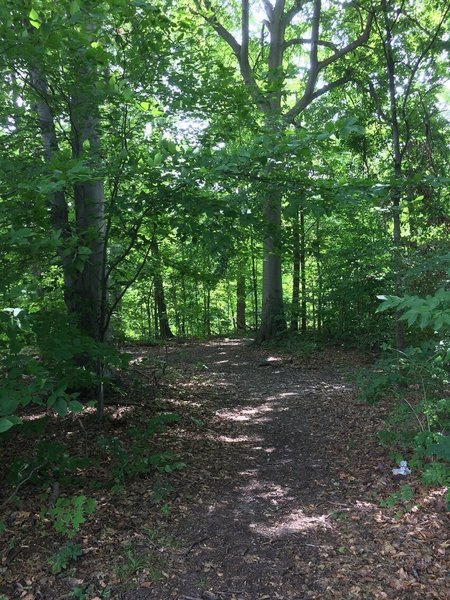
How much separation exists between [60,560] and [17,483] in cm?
87

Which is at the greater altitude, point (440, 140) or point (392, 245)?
point (440, 140)

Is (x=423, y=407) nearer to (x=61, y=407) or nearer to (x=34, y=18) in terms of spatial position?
(x=61, y=407)

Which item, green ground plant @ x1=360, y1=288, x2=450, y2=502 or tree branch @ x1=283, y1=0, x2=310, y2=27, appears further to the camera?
tree branch @ x1=283, y1=0, x2=310, y2=27

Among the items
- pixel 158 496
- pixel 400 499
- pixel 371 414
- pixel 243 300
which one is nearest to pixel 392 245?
pixel 371 414

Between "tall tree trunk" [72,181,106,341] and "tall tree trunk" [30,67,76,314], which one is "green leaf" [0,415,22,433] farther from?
"tall tree trunk" [72,181,106,341]

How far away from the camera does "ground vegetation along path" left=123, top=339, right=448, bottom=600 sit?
296 cm

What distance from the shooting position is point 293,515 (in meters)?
3.79

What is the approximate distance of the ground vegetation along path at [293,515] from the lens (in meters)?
2.96

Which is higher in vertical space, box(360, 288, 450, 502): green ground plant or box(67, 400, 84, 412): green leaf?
box(67, 400, 84, 412): green leaf

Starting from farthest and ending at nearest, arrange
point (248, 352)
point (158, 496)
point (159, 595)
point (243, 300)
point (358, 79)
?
point (243, 300), point (248, 352), point (358, 79), point (158, 496), point (159, 595)

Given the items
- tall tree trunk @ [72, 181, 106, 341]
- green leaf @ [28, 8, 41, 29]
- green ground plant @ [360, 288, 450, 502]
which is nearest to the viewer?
green leaf @ [28, 8, 41, 29]

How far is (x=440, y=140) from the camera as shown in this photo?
9.71 metres

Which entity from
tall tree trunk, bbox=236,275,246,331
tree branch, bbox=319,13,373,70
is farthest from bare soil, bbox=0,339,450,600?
tall tree trunk, bbox=236,275,246,331

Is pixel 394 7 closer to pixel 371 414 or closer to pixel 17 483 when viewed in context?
pixel 371 414
